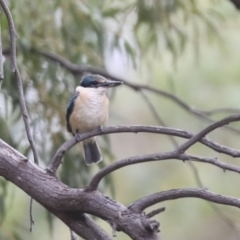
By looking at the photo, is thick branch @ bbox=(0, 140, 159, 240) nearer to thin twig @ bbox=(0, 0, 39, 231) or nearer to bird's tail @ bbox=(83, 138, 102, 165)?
thin twig @ bbox=(0, 0, 39, 231)

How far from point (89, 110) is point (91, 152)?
0.20 metres

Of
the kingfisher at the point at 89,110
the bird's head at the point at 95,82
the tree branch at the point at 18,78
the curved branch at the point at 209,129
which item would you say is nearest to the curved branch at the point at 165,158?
the curved branch at the point at 209,129

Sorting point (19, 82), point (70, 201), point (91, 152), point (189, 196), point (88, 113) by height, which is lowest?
point (91, 152)

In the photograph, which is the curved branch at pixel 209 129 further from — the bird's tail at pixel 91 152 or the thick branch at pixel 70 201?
the bird's tail at pixel 91 152

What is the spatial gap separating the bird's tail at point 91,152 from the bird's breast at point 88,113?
0.11 meters

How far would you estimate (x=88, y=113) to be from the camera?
3016 mm

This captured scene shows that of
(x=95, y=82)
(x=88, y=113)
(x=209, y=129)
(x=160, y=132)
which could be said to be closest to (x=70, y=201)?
(x=160, y=132)

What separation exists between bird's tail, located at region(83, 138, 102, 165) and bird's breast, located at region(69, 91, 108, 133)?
107mm

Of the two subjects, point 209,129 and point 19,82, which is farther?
point 19,82

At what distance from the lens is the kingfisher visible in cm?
301

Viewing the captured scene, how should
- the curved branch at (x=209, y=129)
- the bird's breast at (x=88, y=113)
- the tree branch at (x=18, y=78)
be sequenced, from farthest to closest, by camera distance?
the bird's breast at (x=88, y=113) → the tree branch at (x=18, y=78) → the curved branch at (x=209, y=129)

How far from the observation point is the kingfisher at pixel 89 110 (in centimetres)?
301

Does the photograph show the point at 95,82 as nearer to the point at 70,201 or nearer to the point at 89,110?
the point at 89,110

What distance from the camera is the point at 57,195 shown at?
2014 millimetres
